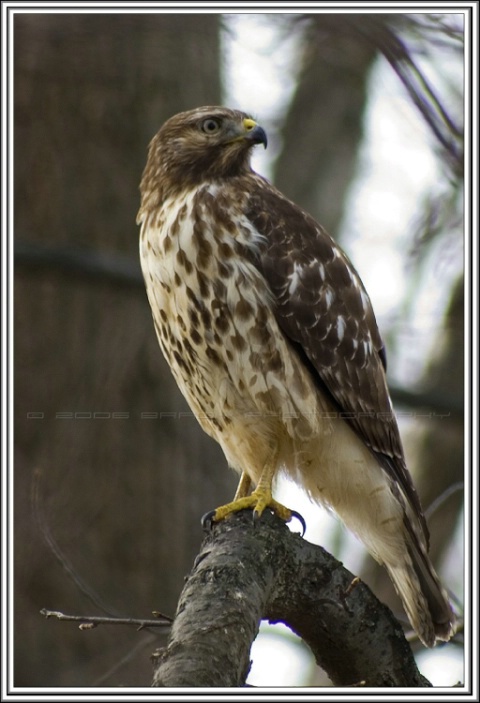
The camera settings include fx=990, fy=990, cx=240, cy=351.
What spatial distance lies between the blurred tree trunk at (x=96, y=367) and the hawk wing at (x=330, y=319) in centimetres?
90

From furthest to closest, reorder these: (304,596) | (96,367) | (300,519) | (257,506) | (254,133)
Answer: (96,367)
(254,133)
(300,519)
(257,506)
(304,596)

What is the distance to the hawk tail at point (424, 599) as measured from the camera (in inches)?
135

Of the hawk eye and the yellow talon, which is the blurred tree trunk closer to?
the hawk eye

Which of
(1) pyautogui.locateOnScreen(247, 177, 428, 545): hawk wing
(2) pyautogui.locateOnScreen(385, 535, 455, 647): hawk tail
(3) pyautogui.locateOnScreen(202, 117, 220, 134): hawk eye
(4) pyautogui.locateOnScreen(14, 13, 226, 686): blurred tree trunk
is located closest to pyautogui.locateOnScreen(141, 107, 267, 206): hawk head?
(3) pyautogui.locateOnScreen(202, 117, 220, 134): hawk eye

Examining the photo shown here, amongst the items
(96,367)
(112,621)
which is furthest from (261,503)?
(96,367)

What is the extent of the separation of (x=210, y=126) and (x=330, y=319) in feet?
2.84

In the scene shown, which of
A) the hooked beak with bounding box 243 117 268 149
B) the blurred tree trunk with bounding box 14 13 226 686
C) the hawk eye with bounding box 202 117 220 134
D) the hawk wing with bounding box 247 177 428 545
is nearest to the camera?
the hawk wing with bounding box 247 177 428 545

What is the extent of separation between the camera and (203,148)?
143 inches

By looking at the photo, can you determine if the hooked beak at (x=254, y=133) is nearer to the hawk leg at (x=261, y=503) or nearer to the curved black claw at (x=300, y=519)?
the hawk leg at (x=261, y=503)

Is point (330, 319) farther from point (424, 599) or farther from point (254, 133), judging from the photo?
point (424, 599)

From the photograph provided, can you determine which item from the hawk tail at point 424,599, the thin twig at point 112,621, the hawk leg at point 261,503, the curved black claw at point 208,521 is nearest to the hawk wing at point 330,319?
the hawk tail at point 424,599

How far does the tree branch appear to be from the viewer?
8.10 feet

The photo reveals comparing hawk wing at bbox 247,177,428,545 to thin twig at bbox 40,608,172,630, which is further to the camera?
hawk wing at bbox 247,177,428,545

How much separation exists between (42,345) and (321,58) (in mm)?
2792
